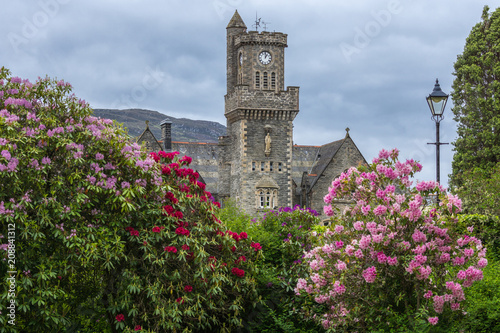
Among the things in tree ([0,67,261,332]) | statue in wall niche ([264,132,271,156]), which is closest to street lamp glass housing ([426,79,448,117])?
tree ([0,67,261,332])

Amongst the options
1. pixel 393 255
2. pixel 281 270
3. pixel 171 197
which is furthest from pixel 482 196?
pixel 171 197

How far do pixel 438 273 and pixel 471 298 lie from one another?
1.71 meters

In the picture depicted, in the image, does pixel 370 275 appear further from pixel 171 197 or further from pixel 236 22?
pixel 236 22

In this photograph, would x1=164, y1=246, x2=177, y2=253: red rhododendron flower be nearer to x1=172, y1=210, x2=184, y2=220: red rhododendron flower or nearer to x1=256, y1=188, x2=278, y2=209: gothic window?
x1=172, y1=210, x2=184, y2=220: red rhododendron flower

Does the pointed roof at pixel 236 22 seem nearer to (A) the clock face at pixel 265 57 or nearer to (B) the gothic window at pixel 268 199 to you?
A: (A) the clock face at pixel 265 57

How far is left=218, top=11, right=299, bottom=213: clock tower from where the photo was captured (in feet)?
216

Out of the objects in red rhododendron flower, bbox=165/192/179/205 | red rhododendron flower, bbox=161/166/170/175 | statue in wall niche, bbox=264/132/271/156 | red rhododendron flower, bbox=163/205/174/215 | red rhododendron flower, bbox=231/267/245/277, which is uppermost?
statue in wall niche, bbox=264/132/271/156

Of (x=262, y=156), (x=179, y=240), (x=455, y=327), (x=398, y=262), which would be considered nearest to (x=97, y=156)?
(x=179, y=240)

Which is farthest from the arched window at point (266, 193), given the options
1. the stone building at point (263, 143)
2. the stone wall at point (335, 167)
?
the stone wall at point (335, 167)

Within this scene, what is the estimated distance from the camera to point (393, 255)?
13.4m

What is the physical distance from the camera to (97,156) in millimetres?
14359

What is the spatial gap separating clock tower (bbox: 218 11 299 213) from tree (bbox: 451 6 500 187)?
2054 cm

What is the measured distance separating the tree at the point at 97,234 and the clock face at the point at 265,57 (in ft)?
170

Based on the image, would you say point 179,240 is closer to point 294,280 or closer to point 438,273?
Result: point 294,280
